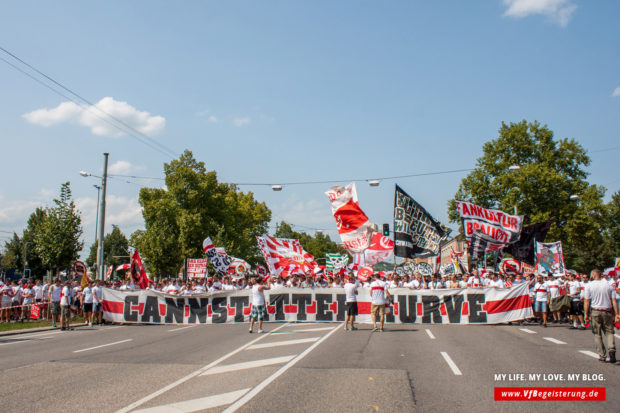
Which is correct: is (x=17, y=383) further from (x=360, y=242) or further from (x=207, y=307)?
(x=360, y=242)

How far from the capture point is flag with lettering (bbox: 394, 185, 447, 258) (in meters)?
20.3

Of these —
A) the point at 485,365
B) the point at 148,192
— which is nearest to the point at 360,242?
the point at 485,365

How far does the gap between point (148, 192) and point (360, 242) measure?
32696 mm

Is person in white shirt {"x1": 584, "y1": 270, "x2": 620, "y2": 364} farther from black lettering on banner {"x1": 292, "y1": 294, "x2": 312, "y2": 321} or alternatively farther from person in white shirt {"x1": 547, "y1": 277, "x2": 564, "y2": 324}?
black lettering on banner {"x1": 292, "y1": 294, "x2": 312, "y2": 321}

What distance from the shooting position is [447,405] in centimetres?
641

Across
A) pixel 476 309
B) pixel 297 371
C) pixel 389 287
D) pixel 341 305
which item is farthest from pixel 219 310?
pixel 297 371

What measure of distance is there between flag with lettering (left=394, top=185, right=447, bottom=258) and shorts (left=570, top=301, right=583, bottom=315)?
17.1ft

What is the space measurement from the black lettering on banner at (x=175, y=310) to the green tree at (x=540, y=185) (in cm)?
3266

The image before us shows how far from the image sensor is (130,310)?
68.9 feet

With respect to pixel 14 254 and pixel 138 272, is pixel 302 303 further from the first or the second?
pixel 14 254

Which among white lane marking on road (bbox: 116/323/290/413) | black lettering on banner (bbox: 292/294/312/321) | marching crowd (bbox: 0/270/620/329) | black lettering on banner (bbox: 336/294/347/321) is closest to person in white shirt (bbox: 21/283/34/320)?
marching crowd (bbox: 0/270/620/329)

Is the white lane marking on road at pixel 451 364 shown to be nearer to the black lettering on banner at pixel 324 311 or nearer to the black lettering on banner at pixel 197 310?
the black lettering on banner at pixel 324 311

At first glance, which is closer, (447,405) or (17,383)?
(447,405)

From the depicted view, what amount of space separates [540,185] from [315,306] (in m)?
31.8
